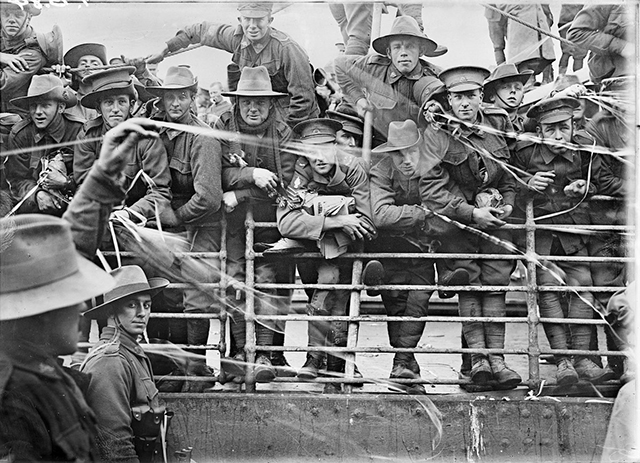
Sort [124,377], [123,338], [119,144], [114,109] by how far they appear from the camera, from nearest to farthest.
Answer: [124,377]
[123,338]
[119,144]
[114,109]

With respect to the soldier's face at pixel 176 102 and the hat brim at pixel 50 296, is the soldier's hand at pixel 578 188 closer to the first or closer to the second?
the soldier's face at pixel 176 102

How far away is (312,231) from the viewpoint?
556cm

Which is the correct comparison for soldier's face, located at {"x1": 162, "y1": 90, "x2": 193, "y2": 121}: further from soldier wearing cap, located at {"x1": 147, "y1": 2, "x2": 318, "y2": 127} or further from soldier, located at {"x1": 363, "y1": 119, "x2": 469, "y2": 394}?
soldier, located at {"x1": 363, "y1": 119, "x2": 469, "y2": 394}

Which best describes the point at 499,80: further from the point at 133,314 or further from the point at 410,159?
the point at 133,314

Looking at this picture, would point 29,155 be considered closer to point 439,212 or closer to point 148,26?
point 148,26

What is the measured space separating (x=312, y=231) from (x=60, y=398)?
5.85 feet

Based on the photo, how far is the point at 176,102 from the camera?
220 inches

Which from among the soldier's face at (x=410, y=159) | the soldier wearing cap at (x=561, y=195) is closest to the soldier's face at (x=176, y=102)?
the soldier's face at (x=410, y=159)

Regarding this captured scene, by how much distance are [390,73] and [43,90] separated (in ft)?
7.07

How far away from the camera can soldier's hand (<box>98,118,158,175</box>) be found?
5.08m

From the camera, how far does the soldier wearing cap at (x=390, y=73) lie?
5.64 m

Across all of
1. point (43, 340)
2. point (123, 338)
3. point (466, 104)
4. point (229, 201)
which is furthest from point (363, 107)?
point (43, 340)

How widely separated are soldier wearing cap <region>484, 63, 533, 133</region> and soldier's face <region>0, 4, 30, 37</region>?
2888 millimetres

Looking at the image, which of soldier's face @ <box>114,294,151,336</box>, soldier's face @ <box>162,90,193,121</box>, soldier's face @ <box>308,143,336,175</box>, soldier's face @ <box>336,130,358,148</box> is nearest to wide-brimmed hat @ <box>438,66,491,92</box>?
soldier's face @ <box>336,130,358,148</box>
